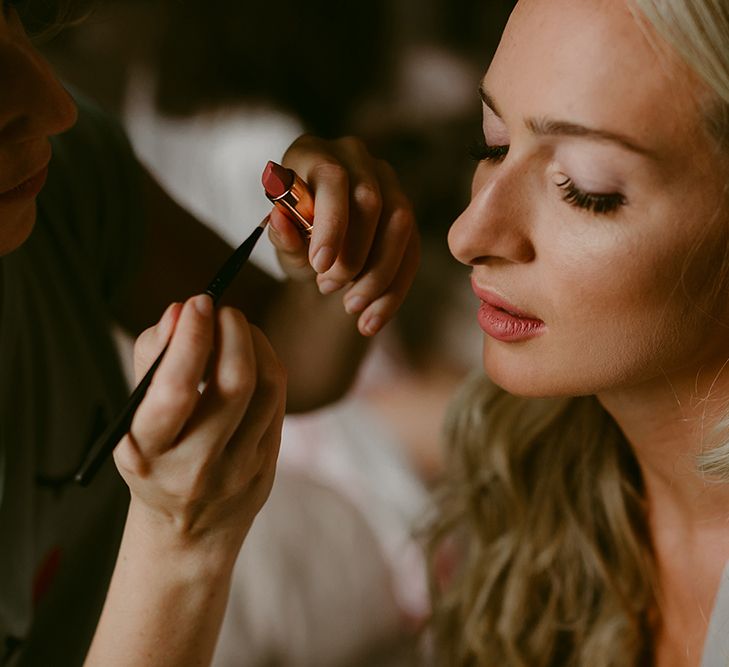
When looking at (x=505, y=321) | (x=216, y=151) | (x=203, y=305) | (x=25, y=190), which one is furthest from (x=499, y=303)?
(x=216, y=151)

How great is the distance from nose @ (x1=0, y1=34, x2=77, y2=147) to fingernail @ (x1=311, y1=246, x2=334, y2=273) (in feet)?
0.61

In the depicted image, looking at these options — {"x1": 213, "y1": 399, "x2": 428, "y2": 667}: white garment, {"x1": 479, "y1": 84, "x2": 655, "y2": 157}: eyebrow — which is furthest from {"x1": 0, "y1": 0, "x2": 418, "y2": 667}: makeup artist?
{"x1": 213, "y1": 399, "x2": 428, "y2": 667}: white garment

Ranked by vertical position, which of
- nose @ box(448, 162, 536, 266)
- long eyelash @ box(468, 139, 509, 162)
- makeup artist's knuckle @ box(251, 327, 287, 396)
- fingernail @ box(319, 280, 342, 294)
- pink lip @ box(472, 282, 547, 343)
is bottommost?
makeup artist's knuckle @ box(251, 327, 287, 396)

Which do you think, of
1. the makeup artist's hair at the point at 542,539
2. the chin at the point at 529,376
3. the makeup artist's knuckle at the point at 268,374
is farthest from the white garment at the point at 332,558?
the makeup artist's knuckle at the point at 268,374

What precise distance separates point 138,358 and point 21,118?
17cm

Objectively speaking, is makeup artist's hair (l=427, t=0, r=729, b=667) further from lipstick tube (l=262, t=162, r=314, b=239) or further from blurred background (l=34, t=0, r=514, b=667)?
lipstick tube (l=262, t=162, r=314, b=239)

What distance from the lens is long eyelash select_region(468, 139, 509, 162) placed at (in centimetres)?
67

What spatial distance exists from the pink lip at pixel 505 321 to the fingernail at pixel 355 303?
9 centimetres

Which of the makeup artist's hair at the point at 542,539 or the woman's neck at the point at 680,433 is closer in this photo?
the woman's neck at the point at 680,433

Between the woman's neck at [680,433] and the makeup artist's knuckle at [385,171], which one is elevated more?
the makeup artist's knuckle at [385,171]

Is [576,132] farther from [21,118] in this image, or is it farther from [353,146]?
[21,118]

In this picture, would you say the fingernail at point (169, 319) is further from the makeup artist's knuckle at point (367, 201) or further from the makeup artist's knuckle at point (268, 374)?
the makeup artist's knuckle at point (367, 201)

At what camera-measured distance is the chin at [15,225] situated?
1.99 feet

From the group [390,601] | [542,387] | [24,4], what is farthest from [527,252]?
[390,601]
